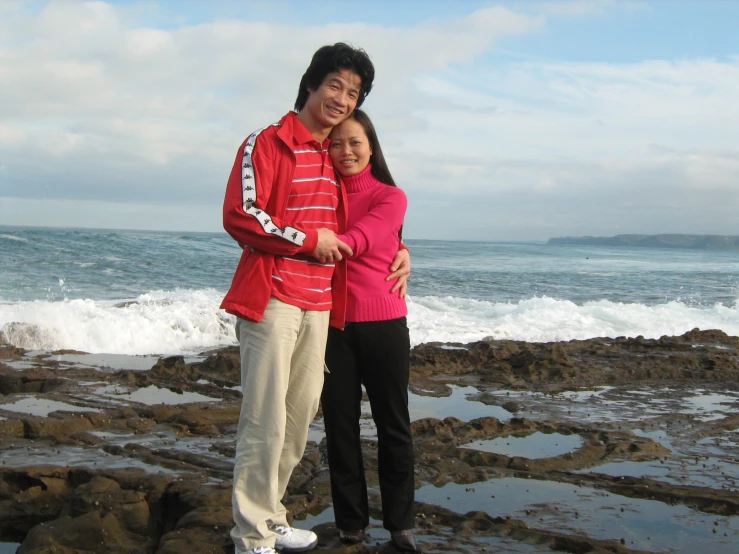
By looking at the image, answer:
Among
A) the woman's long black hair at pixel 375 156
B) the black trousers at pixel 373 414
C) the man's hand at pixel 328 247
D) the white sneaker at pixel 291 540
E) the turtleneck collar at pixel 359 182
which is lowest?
the white sneaker at pixel 291 540

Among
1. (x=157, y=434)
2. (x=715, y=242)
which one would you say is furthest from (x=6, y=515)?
(x=715, y=242)

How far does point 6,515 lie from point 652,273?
30167 millimetres

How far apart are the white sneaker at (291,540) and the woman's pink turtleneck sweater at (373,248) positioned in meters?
0.98

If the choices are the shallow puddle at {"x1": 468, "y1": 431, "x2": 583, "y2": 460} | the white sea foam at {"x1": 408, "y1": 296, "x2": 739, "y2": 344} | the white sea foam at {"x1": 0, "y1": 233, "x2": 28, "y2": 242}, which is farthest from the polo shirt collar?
the white sea foam at {"x1": 0, "y1": 233, "x2": 28, "y2": 242}

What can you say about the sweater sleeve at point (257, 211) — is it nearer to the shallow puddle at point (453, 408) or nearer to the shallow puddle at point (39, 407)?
the shallow puddle at point (453, 408)

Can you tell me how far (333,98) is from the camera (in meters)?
3.05

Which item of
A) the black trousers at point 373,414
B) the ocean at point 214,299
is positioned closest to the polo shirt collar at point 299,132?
the black trousers at point 373,414

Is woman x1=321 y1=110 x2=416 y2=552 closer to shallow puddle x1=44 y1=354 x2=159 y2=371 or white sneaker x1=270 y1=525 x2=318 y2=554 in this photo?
white sneaker x1=270 y1=525 x2=318 y2=554

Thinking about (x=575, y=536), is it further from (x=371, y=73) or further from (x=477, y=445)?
(x=371, y=73)

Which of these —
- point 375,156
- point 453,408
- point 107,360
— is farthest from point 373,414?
point 107,360

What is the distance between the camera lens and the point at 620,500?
400 centimetres

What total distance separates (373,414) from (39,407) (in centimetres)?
402

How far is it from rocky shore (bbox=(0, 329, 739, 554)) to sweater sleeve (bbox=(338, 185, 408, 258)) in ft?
4.64

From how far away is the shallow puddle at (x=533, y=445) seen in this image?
4973 millimetres
